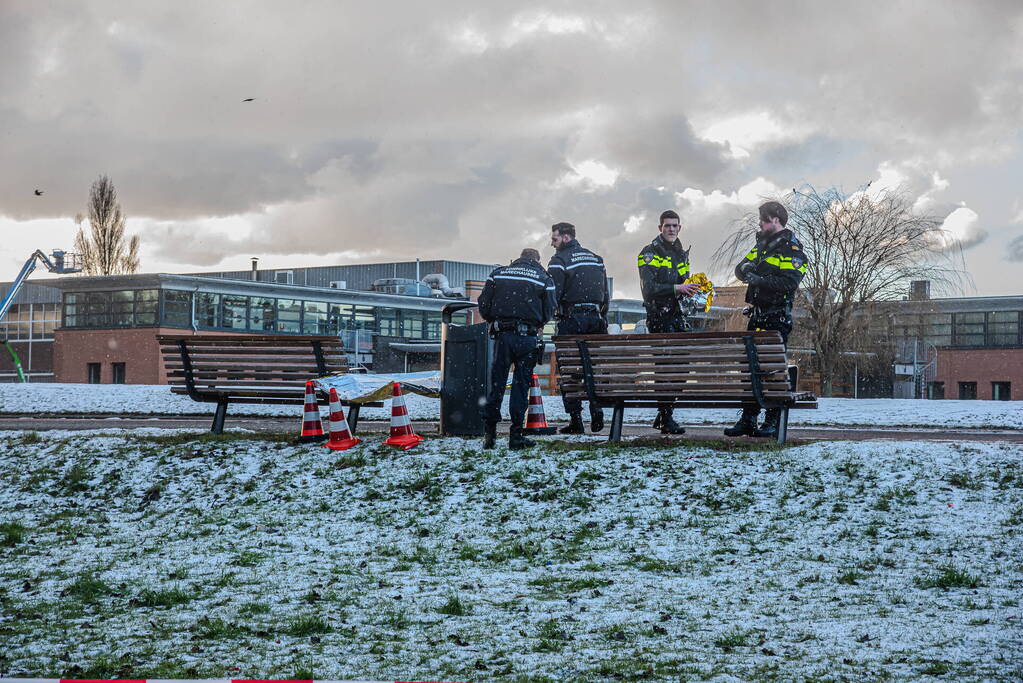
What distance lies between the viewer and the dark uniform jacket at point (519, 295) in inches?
375

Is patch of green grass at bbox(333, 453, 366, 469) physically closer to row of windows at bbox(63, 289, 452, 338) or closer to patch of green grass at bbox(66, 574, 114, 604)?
patch of green grass at bbox(66, 574, 114, 604)

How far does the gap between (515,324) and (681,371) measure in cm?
150

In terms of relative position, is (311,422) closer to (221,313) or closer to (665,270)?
(665,270)

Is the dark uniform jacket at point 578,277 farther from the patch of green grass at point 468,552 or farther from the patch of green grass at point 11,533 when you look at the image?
the patch of green grass at point 11,533

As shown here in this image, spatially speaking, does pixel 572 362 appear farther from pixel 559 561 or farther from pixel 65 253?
pixel 65 253

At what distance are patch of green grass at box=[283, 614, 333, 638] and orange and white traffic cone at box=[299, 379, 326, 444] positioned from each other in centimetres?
485

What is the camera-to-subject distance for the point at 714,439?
9898mm

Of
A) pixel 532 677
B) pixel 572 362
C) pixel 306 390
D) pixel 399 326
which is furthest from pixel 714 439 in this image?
pixel 399 326

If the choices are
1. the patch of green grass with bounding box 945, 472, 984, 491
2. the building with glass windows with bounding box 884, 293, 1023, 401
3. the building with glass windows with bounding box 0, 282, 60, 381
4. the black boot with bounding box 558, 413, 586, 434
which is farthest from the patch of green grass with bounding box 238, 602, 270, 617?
the building with glass windows with bounding box 0, 282, 60, 381

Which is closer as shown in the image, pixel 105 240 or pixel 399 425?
pixel 399 425

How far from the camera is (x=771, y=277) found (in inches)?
384

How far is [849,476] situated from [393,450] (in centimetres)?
388

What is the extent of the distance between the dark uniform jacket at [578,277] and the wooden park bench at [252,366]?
2143 mm

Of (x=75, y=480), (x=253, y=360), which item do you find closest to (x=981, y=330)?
(x=253, y=360)
